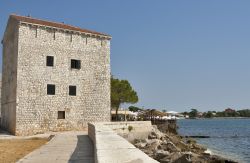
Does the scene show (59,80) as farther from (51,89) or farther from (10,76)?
(10,76)

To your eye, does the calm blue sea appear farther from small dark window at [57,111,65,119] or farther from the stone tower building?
small dark window at [57,111,65,119]

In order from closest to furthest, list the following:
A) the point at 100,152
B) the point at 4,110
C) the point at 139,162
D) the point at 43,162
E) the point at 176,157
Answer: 1. the point at 139,162
2. the point at 100,152
3. the point at 43,162
4. the point at 176,157
5. the point at 4,110

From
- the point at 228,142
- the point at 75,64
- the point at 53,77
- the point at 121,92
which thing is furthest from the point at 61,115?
the point at 228,142

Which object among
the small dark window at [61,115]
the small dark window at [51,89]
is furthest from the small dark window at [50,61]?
the small dark window at [61,115]

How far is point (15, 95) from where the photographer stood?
26953mm

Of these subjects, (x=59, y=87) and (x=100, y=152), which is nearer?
(x=100, y=152)

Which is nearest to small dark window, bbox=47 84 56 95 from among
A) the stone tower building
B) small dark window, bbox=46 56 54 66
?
the stone tower building

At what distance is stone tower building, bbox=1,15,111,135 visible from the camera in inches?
1060

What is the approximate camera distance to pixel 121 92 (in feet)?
149

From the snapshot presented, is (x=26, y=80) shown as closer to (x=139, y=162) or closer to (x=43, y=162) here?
(x=43, y=162)

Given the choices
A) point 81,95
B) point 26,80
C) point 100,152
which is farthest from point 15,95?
point 100,152

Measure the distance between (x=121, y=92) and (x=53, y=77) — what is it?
59.7 ft

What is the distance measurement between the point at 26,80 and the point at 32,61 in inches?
65.0

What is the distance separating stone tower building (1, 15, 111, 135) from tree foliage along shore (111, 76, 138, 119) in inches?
547
